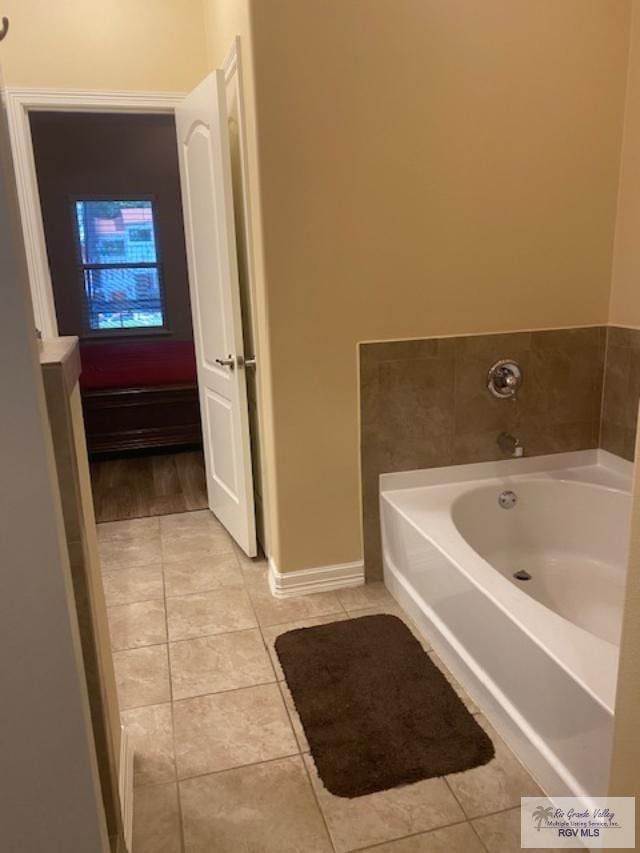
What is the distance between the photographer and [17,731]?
3.23ft

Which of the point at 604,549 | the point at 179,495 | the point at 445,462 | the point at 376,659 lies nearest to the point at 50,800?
the point at 376,659

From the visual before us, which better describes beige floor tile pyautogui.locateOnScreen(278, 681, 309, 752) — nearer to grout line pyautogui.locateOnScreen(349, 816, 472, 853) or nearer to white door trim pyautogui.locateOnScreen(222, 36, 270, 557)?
grout line pyautogui.locateOnScreen(349, 816, 472, 853)

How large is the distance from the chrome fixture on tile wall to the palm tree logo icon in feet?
5.13

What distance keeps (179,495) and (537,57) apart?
2926mm

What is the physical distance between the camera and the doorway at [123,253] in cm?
479

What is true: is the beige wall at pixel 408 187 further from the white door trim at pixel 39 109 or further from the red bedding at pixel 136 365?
the red bedding at pixel 136 365

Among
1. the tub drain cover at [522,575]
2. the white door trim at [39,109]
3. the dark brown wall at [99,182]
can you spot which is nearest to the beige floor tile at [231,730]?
the tub drain cover at [522,575]

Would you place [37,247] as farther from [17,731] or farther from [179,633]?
[17,731]

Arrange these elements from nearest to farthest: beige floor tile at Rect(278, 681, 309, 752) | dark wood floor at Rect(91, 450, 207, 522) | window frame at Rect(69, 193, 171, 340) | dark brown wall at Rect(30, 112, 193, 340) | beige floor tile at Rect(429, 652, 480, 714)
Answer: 1. beige floor tile at Rect(278, 681, 309, 752)
2. beige floor tile at Rect(429, 652, 480, 714)
3. dark wood floor at Rect(91, 450, 207, 522)
4. dark brown wall at Rect(30, 112, 193, 340)
5. window frame at Rect(69, 193, 171, 340)

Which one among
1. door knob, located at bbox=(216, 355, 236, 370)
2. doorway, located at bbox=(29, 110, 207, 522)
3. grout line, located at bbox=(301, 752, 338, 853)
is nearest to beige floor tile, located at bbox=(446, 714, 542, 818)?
grout line, located at bbox=(301, 752, 338, 853)

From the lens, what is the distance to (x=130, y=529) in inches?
136

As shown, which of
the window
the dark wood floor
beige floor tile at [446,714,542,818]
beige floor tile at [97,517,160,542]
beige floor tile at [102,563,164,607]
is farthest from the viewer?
the window

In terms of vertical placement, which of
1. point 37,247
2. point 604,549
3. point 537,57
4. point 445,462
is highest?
point 537,57

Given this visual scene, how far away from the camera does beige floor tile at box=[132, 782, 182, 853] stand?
61.2 inches
